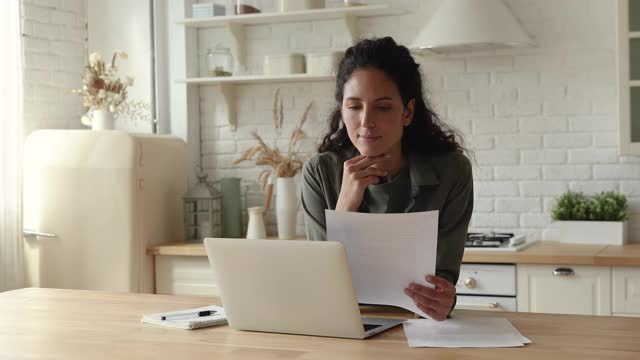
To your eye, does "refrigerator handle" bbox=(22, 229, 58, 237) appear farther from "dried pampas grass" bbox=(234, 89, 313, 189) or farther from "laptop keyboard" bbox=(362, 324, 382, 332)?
"laptop keyboard" bbox=(362, 324, 382, 332)

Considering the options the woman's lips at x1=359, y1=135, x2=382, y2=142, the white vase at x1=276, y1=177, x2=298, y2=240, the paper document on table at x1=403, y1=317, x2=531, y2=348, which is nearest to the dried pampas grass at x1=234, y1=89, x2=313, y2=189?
the white vase at x1=276, y1=177, x2=298, y2=240

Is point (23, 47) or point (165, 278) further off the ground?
point (23, 47)

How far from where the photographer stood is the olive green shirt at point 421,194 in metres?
2.42

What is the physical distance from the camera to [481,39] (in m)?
4.10

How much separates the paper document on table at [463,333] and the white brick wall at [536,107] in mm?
2312

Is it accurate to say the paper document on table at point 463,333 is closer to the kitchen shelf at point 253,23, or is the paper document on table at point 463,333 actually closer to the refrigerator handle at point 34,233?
the kitchen shelf at point 253,23

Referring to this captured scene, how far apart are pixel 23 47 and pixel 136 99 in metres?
0.70

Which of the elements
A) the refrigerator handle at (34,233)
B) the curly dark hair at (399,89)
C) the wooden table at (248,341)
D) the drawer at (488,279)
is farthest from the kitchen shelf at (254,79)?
the wooden table at (248,341)

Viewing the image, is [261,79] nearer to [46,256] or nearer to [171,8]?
[171,8]

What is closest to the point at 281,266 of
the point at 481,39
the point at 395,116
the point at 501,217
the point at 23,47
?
the point at 395,116

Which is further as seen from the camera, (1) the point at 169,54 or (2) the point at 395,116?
(1) the point at 169,54

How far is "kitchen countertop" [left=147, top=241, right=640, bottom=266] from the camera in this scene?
3684mm

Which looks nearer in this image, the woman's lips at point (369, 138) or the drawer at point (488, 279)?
the woman's lips at point (369, 138)

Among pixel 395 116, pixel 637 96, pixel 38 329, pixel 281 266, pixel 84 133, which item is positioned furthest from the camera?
pixel 84 133
